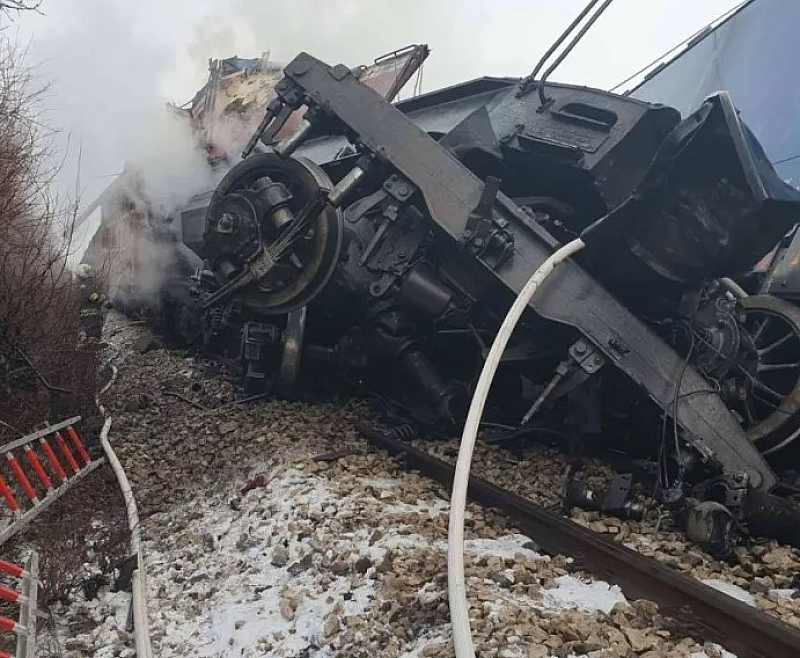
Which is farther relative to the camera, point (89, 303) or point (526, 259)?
point (89, 303)

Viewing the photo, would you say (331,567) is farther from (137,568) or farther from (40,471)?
(40,471)

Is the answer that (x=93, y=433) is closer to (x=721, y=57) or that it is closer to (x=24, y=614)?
(x=24, y=614)

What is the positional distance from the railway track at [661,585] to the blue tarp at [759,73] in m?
4.92

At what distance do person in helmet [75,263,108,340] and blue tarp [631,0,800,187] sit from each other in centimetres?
718

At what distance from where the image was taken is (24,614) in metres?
3.11

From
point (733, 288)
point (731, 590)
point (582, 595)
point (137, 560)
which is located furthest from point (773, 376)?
point (137, 560)

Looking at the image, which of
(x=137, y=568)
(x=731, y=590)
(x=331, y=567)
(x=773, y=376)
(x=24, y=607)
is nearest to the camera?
(x=24, y=607)

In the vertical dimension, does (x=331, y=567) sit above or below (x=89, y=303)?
below

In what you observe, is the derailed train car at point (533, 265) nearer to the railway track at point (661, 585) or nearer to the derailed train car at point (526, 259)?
the derailed train car at point (526, 259)

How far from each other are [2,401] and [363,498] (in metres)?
3.49

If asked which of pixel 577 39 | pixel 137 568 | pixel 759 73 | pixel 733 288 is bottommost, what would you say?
pixel 137 568

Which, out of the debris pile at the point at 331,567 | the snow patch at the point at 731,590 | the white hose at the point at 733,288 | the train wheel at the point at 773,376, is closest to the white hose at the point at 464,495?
the debris pile at the point at 331,567

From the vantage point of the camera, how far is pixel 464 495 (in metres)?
3.56

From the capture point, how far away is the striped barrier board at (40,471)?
4.16 meters
